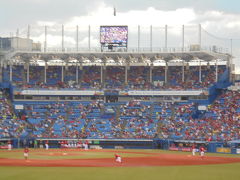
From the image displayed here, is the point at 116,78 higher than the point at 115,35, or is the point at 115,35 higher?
the point at 115,35

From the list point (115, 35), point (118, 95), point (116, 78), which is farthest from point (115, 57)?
point (118, 95)

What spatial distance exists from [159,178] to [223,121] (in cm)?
4314

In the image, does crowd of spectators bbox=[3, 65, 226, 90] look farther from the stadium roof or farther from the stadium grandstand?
the stadium roof

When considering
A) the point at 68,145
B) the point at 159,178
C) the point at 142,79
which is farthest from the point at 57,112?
the point at 159,178

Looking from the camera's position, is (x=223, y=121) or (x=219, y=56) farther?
(x=219, y=56)

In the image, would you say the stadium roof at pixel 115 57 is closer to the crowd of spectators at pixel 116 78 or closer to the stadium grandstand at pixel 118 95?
the stadium grandstand at pixel 118 95

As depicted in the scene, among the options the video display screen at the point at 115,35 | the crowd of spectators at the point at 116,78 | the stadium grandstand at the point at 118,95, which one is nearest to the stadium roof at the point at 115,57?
the stadium grandstand at the point at 118,95

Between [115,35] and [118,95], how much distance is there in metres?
11.1

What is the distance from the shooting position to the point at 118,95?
86938 millimetres

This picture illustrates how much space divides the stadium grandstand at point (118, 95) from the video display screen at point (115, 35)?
36 centimetres

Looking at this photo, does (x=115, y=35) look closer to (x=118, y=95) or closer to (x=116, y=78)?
(x=116, y=78)

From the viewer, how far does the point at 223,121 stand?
7462 centimetres

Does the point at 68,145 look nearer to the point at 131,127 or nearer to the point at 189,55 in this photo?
the point at 131,127

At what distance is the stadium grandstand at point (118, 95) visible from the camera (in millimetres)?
75750
